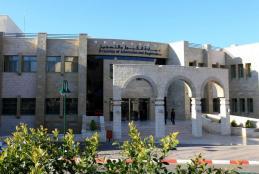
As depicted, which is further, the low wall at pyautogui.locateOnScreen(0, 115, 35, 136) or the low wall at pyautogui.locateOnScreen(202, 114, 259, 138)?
the low wall at pyautogui.locateOnScreen(0, 115, 35, 136)

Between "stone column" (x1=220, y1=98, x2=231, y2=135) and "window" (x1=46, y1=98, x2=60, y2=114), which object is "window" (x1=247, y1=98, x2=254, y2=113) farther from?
"window" (x1=46, y1=98, x2=60, y2=114)

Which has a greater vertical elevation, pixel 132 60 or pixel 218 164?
pixel 132 60

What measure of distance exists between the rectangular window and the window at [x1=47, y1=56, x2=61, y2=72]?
3635 millimetres

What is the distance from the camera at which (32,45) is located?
3259 centimetres

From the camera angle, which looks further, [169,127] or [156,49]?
[156,49]

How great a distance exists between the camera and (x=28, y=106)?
1276 inches

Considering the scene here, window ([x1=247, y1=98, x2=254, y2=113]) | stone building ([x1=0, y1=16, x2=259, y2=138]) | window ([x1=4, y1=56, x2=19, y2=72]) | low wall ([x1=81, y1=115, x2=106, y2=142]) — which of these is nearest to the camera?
low wall ([x1=81, y1=115, x2=106, y2=142])

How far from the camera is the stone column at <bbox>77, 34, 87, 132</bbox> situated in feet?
105

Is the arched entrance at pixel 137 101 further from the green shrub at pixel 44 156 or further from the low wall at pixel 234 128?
the green shrub at pixel 44 156

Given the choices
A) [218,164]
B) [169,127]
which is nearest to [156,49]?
[169,127]

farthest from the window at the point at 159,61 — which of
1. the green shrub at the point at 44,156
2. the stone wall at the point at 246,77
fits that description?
the green shrub at the point at 44,156

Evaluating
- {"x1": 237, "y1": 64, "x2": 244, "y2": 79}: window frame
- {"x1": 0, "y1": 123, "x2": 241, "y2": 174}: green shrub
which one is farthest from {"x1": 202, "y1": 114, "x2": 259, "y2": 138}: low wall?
{"x1": 0, "y1": 123, "x2": 241, "y2": 174}: green shrub

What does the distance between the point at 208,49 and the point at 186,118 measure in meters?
9.48

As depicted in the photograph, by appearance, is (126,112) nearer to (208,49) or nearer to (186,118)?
(186,118)
